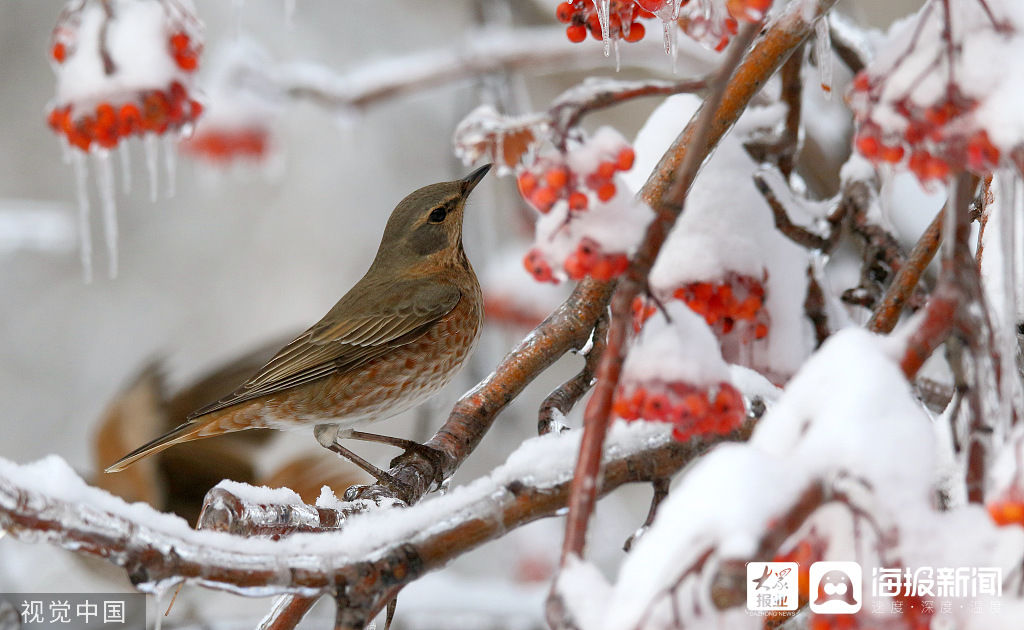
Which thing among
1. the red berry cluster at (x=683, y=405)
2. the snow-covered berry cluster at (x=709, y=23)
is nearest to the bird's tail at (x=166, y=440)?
the snow-covered berry cluster at (x=709, y=23)

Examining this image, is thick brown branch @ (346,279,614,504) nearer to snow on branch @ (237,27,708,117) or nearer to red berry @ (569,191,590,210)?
red berry @ (569,191,590,210)

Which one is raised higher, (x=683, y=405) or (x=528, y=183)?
(x=528, y=183)

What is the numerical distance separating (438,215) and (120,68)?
50.1 inches

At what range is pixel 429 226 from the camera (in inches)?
138

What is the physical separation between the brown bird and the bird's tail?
12 millimetres

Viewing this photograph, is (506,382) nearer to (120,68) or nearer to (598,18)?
(598,18)

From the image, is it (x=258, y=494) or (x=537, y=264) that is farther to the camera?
(x=258, y=494)

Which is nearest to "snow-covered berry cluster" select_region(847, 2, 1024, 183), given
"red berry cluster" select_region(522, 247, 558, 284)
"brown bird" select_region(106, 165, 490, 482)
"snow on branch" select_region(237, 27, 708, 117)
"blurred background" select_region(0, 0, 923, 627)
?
"red berry cluster" select_region(522, 247, 558, 284)

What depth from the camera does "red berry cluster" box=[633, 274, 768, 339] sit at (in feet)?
5.85

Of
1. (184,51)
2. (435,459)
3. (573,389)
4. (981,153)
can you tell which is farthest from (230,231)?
(981,153)

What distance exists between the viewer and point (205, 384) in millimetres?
3861

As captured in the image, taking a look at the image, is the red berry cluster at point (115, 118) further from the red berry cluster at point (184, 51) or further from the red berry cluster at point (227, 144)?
the red berry cluster at point (227, 144)

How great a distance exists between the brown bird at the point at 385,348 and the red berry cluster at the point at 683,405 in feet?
6.15

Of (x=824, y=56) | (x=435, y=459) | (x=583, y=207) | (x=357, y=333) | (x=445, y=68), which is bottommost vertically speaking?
(x=583, y=207)
